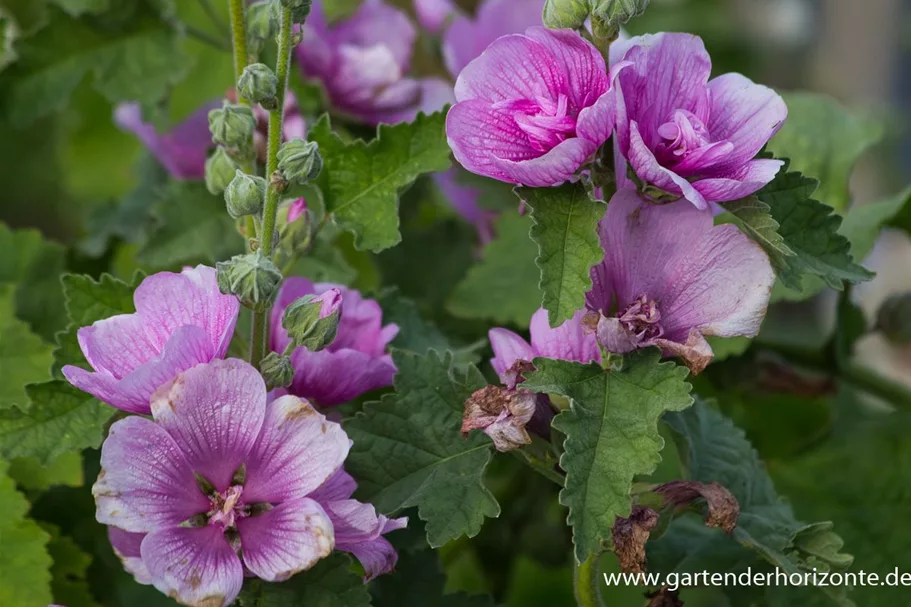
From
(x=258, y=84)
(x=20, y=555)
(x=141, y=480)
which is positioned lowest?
(x=20, y=555)

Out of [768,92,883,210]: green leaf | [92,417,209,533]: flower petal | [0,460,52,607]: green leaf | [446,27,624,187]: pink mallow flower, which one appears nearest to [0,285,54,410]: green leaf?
[0,460,52,607]: green leaf

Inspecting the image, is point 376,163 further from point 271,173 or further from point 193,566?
point 193,566

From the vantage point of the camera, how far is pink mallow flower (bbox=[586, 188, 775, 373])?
0.44m

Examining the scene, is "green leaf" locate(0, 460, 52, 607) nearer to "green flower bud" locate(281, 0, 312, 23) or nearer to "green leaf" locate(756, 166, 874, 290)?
"green flower bud" locate(281, 0, 312, 23)

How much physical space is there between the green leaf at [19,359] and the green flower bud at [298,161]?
0.62ft

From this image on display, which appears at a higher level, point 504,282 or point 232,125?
point 232,125

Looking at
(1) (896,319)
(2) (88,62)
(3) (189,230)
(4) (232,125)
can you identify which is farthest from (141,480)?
(1) (896,319)

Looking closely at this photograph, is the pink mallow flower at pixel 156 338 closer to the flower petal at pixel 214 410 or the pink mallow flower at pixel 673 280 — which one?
the flower petal at pixel 214 410

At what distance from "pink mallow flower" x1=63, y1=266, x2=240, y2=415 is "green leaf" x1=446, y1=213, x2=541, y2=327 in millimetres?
241

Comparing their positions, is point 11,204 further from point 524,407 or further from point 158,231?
point 524,407

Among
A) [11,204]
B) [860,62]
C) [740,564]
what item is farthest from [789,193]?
[860,62]

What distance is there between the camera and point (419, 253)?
0.78m

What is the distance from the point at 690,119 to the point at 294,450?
7.8 inches

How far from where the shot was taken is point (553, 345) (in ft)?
1.56
